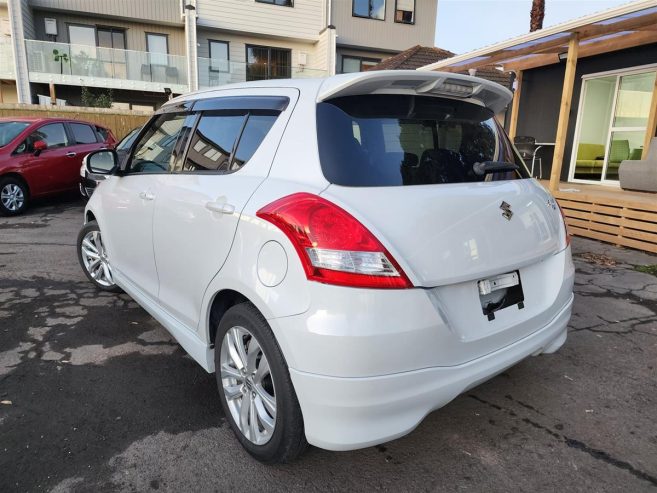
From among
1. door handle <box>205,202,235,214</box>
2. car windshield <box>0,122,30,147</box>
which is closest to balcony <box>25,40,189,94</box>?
car windshield <box>0,122,30,147</box>

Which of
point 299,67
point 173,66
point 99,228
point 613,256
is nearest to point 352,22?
point 299,67

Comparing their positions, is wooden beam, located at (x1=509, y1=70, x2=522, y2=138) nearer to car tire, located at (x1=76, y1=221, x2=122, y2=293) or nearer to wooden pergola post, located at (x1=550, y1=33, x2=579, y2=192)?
wooden pergola post, located at (x1=550, y1=33, x2=579, y2=192)

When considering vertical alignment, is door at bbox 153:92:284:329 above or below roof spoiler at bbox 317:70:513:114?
below

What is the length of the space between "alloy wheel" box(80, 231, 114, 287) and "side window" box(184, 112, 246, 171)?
1922mm

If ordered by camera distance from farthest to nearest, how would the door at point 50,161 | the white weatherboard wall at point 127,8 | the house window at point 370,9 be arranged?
1. the house window at point 370,9
2. the white weatherboard wall at point 127,8
3. the door at point 50,161

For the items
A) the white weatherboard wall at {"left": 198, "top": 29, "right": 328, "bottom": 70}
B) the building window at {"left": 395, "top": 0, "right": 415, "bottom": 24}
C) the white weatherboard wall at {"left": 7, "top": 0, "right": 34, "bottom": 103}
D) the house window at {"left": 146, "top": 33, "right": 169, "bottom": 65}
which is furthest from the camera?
the building window at {"left": 395, "top": 0, "right": 415, "bottom": 24}

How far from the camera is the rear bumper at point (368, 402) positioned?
67.7 inches

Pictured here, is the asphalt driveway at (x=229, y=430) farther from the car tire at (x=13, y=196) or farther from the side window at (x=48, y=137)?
the side window at (x=48, y=137)

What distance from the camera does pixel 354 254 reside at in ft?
5.72

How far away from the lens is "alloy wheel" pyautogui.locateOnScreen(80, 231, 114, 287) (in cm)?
421

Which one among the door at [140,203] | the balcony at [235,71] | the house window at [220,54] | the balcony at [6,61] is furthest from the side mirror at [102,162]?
the balcony at [6,61]

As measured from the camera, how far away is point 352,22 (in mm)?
22703

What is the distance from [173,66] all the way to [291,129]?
67.4 feet

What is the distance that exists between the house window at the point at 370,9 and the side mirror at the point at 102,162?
70.8 feet
